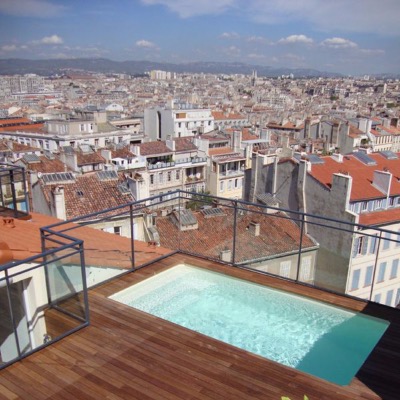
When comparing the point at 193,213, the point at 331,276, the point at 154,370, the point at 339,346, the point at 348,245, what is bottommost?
the point at 331,276

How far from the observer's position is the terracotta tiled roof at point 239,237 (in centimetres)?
1925

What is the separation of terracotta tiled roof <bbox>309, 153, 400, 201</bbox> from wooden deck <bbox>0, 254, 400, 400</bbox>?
20.4 metres

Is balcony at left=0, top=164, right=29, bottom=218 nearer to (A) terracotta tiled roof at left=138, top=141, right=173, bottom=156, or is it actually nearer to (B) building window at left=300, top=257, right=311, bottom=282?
(B) building window at left=300, top=257, right=311, bottom=282

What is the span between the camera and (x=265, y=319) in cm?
630

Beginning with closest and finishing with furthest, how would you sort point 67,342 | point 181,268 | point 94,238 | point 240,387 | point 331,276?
point 240,387 < point 67,342 < point 181,268 < point 94,238 < point 331,276

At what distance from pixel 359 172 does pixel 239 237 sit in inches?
470

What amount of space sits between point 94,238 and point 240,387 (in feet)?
17.2

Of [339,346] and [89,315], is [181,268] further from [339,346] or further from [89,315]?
[339,346]

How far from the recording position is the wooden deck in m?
4.25

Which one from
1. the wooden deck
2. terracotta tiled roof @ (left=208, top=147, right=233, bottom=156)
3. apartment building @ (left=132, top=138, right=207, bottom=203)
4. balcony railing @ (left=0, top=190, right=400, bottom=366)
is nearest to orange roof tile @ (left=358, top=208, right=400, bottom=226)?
balcony railing @ (left=0, top=190, right=400, bottom=366)

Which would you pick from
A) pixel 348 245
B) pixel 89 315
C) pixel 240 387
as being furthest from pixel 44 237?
pixel 348 245

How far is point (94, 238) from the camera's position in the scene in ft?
28.7

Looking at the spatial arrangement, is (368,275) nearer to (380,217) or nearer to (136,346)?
(380,217)

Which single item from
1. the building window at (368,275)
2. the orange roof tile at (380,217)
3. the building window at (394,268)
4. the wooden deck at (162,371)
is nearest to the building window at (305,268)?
the building window at (368,275)
